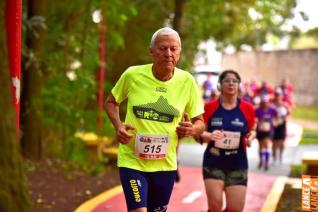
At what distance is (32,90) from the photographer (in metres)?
10.8

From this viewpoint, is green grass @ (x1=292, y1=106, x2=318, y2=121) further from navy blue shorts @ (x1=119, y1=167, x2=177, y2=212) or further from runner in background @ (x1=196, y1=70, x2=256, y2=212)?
navy blue shorts @ (x1=119, y1=167, x2=177, y2=212)

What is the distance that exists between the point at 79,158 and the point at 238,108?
5.99m

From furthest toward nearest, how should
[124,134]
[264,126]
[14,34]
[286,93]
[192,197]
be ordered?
[286,93] → [264,126] → [192,197] → [14,34] → [124,134]

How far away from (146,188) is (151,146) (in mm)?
353

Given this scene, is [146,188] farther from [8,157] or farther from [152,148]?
[8,157]

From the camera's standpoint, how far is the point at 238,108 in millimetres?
6770

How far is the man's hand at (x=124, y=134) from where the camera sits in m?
4.72

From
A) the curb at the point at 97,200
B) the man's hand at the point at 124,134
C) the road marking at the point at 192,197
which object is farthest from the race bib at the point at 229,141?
the road marking at the point at 192,197

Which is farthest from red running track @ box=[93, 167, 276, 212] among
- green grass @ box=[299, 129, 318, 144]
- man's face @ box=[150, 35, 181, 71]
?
green grass @ box=[299, 129, 318, 144]

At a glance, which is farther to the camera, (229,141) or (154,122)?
(229,141)

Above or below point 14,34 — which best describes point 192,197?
below

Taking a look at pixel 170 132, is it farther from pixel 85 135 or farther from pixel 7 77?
pixel 85 135

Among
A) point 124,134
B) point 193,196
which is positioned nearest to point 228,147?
point 124,134

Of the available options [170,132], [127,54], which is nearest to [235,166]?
[170,132]
